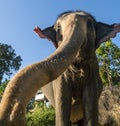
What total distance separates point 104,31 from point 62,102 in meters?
0.70

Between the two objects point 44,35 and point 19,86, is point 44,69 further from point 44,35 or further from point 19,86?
point 44,35

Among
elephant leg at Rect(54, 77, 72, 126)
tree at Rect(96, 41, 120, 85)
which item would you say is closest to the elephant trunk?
elephant leg at Rect(54, 77, 72, 126)

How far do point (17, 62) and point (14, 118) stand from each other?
86.6ft

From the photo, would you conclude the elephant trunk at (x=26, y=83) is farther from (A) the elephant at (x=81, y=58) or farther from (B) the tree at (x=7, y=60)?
(B) the tree at (x=7, y=60)

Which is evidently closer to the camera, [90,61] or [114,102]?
[90,61]

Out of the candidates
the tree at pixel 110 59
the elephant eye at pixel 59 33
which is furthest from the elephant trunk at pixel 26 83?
the tree at pixel 110 59

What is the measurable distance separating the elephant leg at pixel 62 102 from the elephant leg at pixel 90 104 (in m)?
0.13

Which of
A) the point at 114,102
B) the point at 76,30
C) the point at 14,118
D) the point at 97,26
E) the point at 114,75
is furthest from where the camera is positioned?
the point at 114,75

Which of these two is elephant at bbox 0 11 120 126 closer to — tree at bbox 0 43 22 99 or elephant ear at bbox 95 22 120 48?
elephant ear at bbox 95 22 120 48

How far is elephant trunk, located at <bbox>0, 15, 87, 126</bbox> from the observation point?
140 cm

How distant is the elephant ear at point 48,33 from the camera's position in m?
3.22

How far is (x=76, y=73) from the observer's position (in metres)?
3.18

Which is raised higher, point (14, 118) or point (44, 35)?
point (44, 35)

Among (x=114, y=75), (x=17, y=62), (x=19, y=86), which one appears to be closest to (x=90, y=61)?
(x=19, y=86)
